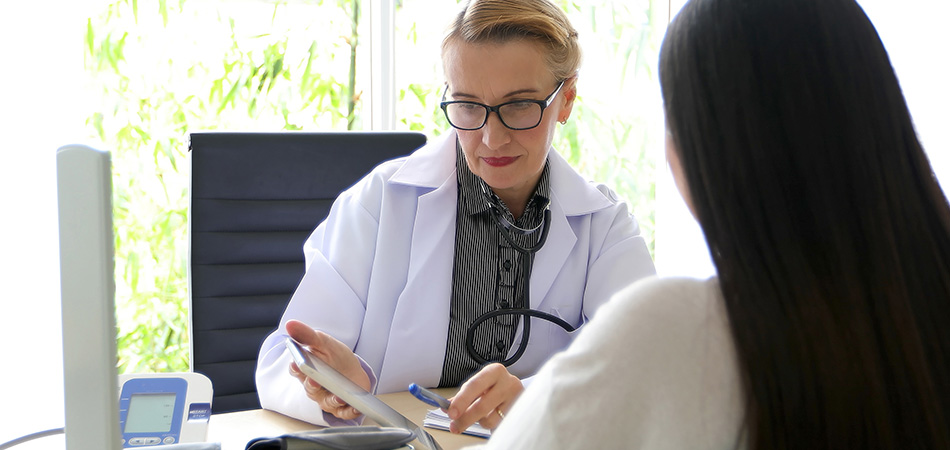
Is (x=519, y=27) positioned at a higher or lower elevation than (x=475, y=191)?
higher

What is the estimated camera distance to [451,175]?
1.68 m

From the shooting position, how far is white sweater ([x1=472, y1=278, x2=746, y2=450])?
0.60 m

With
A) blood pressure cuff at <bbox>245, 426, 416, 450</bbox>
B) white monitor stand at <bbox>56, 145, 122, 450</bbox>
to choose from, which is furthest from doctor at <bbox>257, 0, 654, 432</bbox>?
white monitor stand at <bbox>56, 145, 122, 450</bbox>

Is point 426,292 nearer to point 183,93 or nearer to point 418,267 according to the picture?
point 418,267

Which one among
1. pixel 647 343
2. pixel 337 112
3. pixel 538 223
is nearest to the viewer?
pixel 647 343

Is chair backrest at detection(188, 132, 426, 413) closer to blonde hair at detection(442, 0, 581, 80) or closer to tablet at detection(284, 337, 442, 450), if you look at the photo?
blonde hair at detection(442, 0, 581, 80)

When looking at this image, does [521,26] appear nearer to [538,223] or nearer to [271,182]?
[538,223]

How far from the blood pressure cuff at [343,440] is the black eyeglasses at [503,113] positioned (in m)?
0.75

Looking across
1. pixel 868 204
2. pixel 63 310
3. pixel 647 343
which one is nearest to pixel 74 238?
pixel 63 310

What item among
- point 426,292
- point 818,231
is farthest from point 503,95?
point 818,231

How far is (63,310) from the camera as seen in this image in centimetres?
61

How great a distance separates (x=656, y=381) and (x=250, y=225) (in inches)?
52.6

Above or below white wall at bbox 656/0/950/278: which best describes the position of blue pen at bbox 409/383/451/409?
below

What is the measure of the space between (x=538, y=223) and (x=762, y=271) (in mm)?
1108
